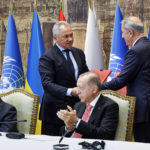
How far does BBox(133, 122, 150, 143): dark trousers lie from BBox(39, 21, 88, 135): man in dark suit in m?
0.80

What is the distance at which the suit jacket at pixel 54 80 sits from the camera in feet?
14.1

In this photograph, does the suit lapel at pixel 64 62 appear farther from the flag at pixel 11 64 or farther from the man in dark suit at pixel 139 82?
the flag at pixel 11 64

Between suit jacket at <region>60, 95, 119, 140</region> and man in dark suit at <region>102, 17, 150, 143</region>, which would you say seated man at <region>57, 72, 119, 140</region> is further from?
man in dark suit at <region>102, 17, 150, 143</region>

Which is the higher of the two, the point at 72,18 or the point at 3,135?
the point at 72,18

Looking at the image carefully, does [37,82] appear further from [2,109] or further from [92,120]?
[92,120]

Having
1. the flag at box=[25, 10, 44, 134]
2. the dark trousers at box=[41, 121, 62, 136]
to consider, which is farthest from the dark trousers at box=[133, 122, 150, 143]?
the flag at box=[25, 10, 44, 134]

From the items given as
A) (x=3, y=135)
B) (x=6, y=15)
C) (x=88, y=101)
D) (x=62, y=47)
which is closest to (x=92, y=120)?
(x=88, y=101)

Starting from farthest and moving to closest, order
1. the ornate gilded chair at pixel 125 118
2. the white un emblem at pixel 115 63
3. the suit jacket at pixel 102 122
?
1. the white un emblem at pixel 115 63
2. the ornate gilded chair at pixel 125 118
3. the suit jacket at pixel 102 122

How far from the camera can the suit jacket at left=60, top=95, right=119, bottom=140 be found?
3281mm

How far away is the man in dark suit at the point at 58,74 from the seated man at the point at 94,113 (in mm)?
727

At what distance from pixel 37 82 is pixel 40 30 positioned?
0.88 metres

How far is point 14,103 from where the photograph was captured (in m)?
4.02

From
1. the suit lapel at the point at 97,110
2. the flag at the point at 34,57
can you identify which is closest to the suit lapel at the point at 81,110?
the suit lapel at the point at 97,110

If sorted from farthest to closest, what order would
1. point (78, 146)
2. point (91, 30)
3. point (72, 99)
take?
point (91, 30), point (72, 99), point (78, 146)
